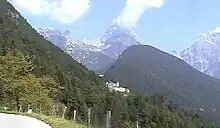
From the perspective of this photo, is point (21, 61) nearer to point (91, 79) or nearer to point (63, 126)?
point (63, 126)

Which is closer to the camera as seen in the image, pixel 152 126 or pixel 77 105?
pixel 77 105

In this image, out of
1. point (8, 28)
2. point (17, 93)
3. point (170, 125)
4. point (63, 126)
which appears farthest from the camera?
point (8, 28)

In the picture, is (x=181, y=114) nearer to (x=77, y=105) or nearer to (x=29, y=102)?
(x=77, y=105)

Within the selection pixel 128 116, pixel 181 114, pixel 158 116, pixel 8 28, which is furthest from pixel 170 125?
pixel 8 28

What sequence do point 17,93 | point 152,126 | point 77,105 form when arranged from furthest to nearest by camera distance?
point 152,126
point 77,105
point 17,93

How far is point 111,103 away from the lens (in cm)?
13250

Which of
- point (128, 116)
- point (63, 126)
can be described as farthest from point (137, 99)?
point (63, 126)

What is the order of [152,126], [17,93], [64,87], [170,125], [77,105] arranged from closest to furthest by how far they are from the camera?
1. [17,93]
2. [77,105]
3. [64,87]
4. [152,126]
5. [170,125]

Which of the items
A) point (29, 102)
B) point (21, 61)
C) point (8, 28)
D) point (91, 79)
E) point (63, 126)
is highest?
point (8, 28)

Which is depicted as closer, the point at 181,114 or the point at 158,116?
the point at 158,116

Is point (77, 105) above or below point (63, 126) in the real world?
above

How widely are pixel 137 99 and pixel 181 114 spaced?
1753cm

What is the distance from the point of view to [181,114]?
158375mm

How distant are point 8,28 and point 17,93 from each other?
16124cm
